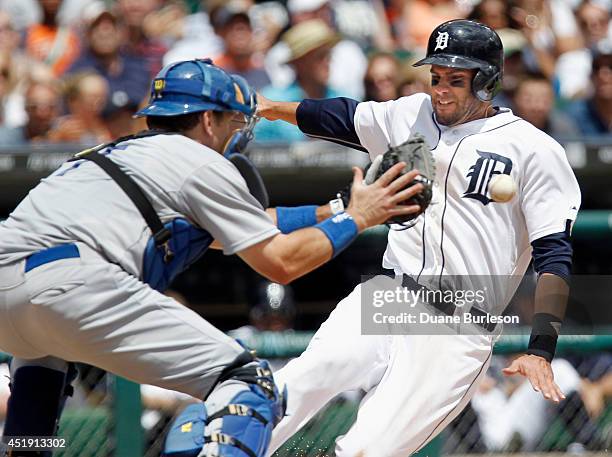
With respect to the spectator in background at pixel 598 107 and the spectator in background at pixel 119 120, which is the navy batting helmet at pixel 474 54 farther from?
the spectator in background at pixel 598 107

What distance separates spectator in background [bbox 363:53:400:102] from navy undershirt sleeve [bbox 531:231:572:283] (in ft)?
11.1

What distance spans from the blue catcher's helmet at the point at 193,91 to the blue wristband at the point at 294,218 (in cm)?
54

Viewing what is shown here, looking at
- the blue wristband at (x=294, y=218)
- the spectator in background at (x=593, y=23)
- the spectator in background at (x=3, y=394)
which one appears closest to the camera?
the blue wristband at (x=294, y=218)

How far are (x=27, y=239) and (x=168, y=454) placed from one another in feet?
2.56

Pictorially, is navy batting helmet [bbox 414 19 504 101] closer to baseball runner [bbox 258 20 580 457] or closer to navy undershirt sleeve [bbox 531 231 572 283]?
baseball runner [bbox 258 20 580 457]

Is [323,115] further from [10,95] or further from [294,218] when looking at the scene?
[10,95]

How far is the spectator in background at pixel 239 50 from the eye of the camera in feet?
25.9

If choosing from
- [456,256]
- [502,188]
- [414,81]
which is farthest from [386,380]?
[414,81]

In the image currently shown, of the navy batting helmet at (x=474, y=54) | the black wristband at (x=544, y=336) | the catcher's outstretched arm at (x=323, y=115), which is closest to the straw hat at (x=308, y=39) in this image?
the catcher's outstretched arm at (x=323, y=115)

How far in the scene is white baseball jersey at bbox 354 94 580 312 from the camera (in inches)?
171

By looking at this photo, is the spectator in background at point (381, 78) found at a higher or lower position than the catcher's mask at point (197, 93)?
lower

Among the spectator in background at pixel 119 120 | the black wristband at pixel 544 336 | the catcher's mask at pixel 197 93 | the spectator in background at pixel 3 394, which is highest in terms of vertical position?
the catcher's mask at pixel 197 93

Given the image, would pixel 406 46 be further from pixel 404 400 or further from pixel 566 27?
pixel 404 400

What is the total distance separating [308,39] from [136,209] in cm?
453
